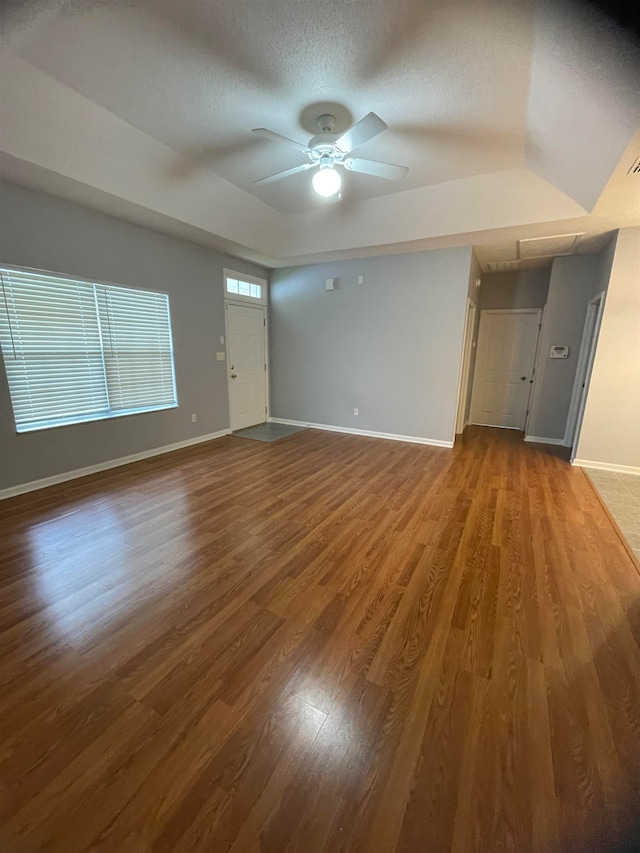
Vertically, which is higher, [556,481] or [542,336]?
[542,336]

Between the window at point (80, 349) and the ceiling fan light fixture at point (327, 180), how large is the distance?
2.54 m

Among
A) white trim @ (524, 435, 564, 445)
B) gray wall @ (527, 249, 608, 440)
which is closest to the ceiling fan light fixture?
gray wall @ (527, 249, 608, 440)

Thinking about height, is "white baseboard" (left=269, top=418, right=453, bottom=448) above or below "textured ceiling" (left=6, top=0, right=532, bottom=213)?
below

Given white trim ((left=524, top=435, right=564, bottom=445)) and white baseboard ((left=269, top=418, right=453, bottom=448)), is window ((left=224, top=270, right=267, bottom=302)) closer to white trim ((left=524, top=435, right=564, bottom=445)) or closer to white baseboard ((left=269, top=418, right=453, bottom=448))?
white baseboard ((left=269, top=418, right=453, bottom=448))

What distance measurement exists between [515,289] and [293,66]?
5145mm

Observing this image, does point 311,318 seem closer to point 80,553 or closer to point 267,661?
point 80,553

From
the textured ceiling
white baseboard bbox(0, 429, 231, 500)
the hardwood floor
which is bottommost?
the hardwood floor

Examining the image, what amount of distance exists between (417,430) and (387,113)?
3.67 metres

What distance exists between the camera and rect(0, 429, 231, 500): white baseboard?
327 centimetres

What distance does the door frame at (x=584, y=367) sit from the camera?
4.11m

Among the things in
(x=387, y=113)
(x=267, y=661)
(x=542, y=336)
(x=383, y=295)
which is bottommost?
(x=267, y=661)

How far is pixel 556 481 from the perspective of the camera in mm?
3771

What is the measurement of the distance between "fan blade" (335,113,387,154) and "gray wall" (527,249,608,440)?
13.0 ft

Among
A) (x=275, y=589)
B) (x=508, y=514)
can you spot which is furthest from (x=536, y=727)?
(x=508, y=514)
